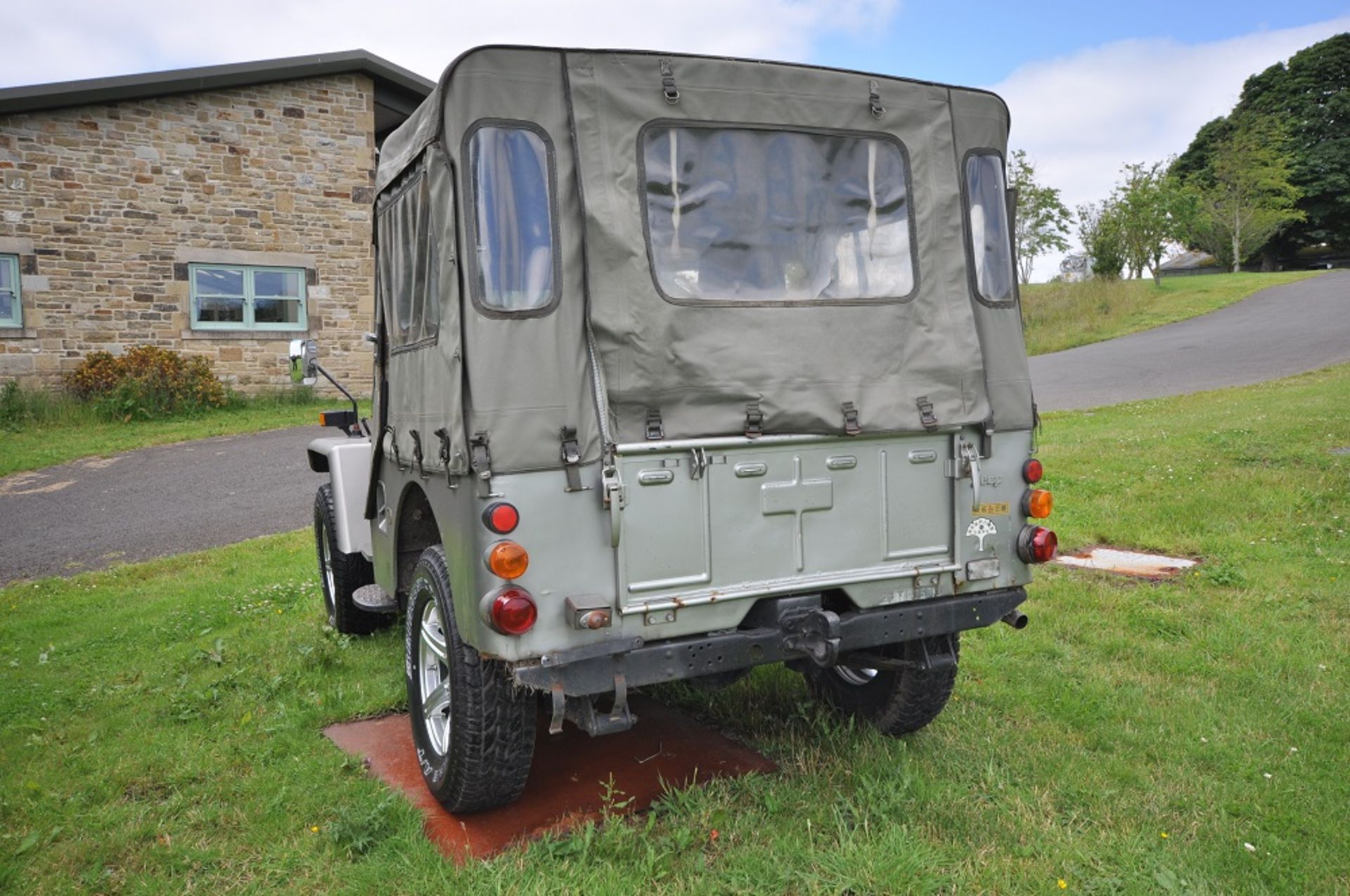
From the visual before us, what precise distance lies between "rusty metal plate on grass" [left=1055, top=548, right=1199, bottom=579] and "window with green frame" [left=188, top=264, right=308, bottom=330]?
1472cm

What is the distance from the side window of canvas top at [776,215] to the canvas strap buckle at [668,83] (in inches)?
3.9

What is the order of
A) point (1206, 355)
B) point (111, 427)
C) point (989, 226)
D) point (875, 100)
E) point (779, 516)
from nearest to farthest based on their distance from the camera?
1. point (779, 516)
2. point (875, 100)
3. point (989, 226)
4. point (111, 427)
5. point (1206, 355)

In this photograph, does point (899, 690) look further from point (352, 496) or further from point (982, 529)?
point (352, 496)

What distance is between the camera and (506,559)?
3.13m

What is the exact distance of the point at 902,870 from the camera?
3205mm

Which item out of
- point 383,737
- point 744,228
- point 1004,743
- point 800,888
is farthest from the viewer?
point 383,737

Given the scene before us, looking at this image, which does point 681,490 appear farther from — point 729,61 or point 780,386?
point 729,61

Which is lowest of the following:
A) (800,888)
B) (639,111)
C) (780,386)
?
(800,888)

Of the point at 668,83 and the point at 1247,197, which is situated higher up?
the point at 1247,197

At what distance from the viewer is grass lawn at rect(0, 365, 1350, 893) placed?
3.29 metres

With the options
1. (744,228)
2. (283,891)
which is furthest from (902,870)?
(744,228)

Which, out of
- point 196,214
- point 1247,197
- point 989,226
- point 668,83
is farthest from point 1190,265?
point 668,83

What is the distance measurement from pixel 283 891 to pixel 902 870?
198 cm

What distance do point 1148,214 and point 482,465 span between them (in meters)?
35.3
